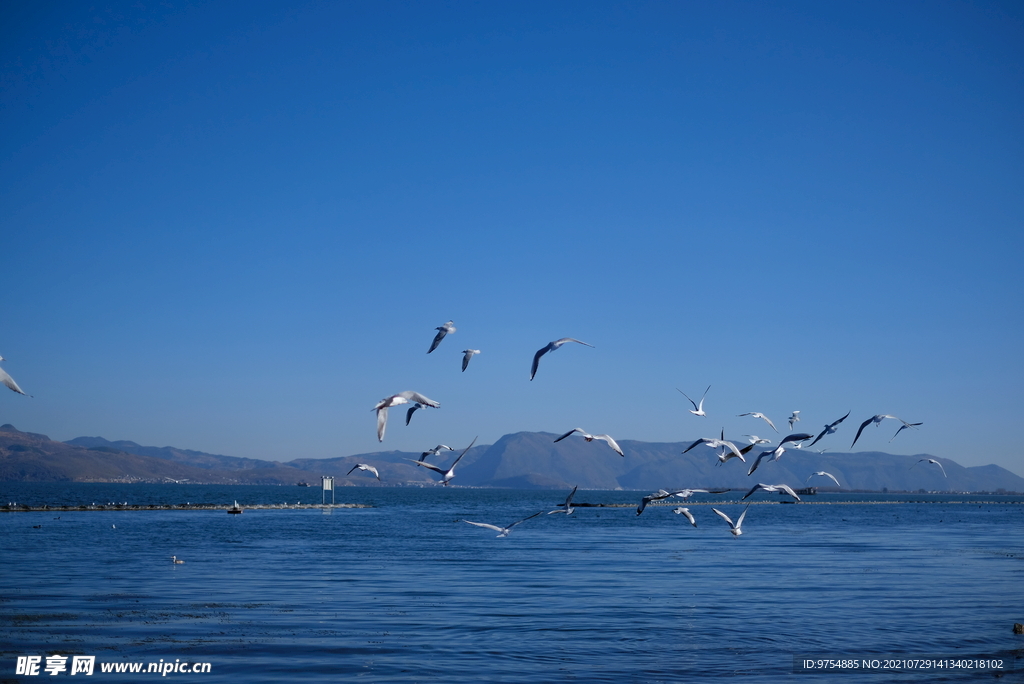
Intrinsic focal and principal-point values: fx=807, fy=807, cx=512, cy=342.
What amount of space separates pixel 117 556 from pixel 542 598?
2578cm

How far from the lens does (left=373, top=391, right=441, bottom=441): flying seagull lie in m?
12.9

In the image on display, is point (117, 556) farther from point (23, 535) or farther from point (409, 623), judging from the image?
point (409, 623)

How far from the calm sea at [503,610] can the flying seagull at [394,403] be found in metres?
7.99

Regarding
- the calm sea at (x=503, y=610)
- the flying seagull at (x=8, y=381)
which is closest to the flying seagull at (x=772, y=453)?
the calm sea at (x=503, y=610)

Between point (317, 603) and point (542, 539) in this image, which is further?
point (542, 539)

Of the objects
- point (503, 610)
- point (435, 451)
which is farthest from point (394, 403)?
point (503, 610)

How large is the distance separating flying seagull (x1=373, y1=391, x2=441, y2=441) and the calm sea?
799cm

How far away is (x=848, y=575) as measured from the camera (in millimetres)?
36406

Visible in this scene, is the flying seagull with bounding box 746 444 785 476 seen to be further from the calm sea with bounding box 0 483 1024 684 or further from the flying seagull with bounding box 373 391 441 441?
the flying seagull with bounding box 373 391 441 441

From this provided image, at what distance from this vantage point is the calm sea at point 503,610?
63.4ft

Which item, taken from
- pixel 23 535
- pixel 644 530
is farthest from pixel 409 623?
pixel 644 530

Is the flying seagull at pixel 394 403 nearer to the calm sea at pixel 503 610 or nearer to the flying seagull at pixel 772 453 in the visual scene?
the flying seagull at pixel 772 453

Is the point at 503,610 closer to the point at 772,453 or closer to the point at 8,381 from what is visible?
the point at 772,453

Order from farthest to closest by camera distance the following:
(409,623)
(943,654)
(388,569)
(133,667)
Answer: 1. (388,569)
2. (409,623)
3. (943,654)
4. (133,667)
